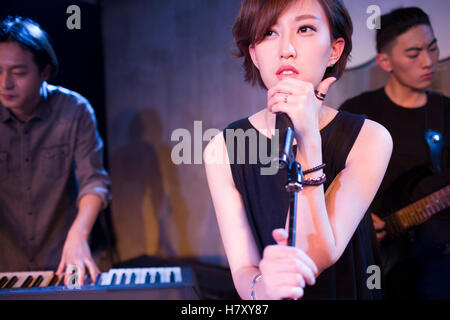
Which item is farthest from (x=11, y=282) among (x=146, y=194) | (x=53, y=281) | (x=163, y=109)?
(x=163, y=109)

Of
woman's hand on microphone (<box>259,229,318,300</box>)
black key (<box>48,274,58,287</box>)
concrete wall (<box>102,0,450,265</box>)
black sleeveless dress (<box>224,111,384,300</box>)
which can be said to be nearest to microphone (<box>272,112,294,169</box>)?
woman's hand on microphone (<box>259,229,318,300</box>)

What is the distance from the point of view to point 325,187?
4.00 ft

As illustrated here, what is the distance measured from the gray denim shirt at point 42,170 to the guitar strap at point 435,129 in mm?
1640

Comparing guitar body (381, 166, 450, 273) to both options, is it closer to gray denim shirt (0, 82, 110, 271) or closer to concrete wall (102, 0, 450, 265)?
concrete wall (102, 0, 450, 265)

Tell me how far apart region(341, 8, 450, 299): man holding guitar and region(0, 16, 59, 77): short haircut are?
1605mm

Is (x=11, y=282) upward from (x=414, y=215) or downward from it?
downward

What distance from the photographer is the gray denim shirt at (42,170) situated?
2.02m

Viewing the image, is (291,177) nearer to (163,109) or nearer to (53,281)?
(53,281)

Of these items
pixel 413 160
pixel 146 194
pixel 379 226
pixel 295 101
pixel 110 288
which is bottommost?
pixel 110 288

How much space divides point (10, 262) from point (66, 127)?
0.79 metres

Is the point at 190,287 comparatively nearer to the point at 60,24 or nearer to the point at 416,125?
the point at 416,125

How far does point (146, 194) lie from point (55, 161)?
4.19 ft

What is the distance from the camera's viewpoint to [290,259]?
2.70 ft

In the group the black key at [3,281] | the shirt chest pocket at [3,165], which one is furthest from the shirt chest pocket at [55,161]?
the black key at [3,281]
